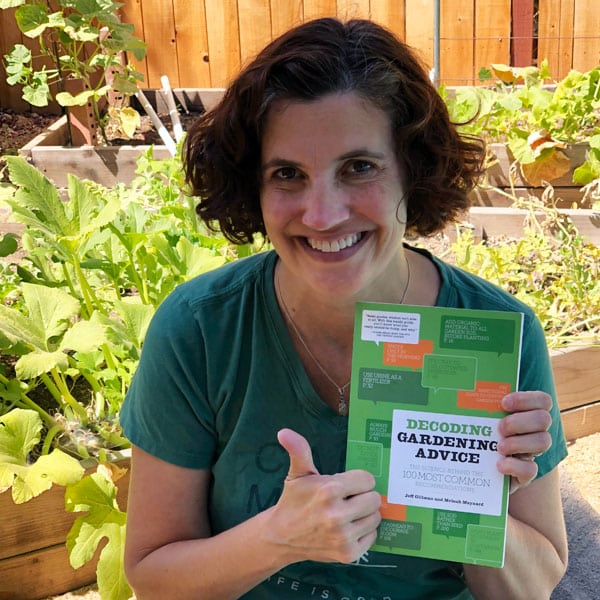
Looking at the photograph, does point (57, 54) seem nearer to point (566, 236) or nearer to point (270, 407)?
point (566, 236)

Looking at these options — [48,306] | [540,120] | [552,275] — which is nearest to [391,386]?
[48,306]

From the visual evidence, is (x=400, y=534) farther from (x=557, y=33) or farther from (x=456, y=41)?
(x=557, y=33)

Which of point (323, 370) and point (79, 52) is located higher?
point (79, 52)

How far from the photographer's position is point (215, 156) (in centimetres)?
137

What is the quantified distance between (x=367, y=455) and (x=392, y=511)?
80mm

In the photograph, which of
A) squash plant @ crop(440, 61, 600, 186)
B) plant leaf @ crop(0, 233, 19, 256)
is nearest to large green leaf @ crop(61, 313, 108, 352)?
plant leaf @ crop(0, 233, 19, 256)

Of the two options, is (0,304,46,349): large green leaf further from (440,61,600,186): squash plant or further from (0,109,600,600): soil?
(440,61,600,186): squash plant

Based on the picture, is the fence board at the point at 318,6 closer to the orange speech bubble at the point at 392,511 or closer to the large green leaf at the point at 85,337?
the large green leaf at the point at 85,337

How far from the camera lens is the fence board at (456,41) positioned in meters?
4.88

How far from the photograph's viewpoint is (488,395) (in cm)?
111

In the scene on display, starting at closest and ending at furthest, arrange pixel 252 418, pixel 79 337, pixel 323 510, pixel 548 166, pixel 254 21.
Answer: pixel 323 510, pixel 252 418, pixel 79 337, pixel 548 166, pixel 254 21

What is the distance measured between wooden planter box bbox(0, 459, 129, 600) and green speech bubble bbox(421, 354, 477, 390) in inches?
47.6

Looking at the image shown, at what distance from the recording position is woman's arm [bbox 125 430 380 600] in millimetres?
1082

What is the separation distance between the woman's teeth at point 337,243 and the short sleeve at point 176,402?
254 mm
